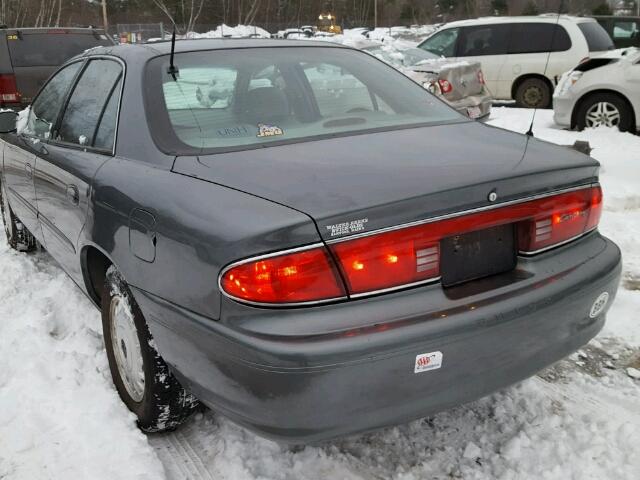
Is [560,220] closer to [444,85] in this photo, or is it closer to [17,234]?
[17,234]

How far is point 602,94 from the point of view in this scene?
356 inches

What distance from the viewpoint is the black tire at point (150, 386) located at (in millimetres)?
2438

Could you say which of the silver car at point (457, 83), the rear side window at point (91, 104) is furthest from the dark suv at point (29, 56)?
the rear side window at point (91, 104)

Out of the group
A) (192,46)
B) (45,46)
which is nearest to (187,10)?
(45,46)

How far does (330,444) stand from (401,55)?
10.4 meters

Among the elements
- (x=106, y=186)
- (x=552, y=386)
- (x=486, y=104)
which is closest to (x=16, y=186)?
(x=106, y=186)

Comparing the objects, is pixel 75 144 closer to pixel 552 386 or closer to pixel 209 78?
pixel 209 78

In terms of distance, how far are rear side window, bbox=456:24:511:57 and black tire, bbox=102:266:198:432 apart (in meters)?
11.7

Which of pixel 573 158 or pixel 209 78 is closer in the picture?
pixel 573 158

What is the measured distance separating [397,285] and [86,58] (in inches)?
93.5

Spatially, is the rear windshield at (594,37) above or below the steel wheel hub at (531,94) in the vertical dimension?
above

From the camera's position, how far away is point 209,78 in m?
2.98

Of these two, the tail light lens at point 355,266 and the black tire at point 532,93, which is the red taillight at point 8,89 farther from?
the tail light lens at point 355,266

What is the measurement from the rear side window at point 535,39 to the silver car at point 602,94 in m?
3.28
